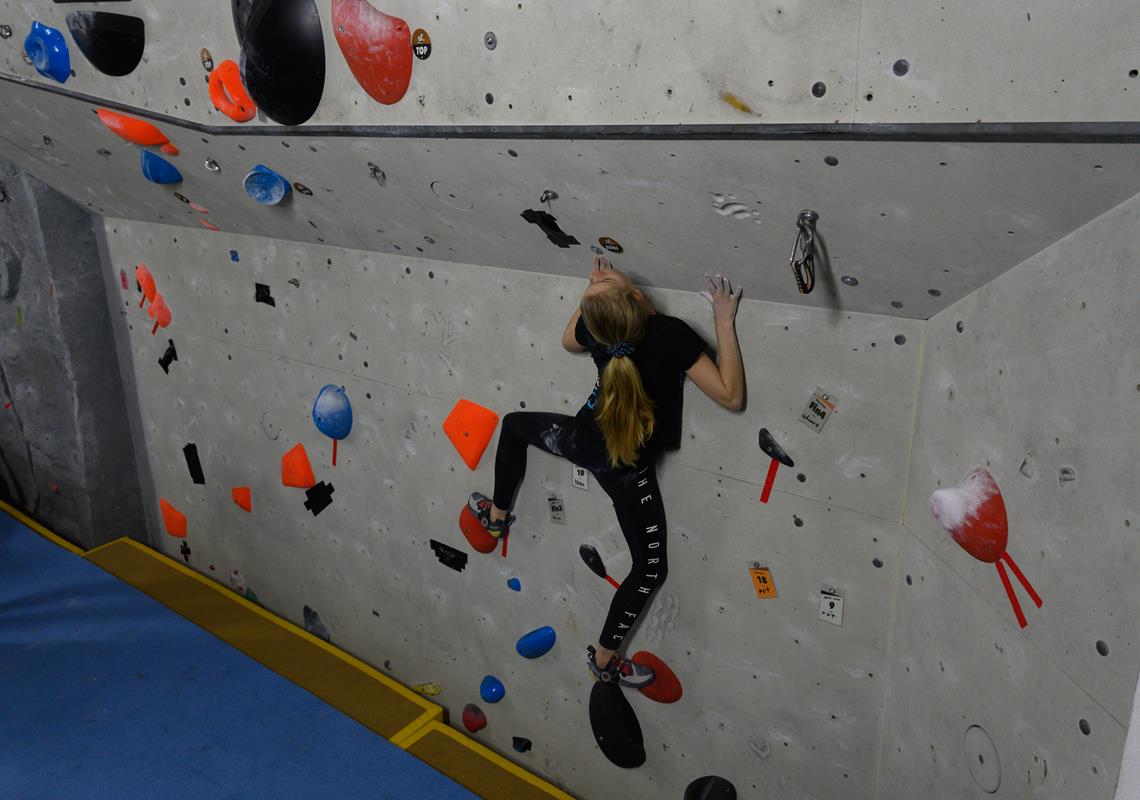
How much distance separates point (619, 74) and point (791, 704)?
1596mm

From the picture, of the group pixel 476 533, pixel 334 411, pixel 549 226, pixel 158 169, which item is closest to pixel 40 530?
pixel 334 411

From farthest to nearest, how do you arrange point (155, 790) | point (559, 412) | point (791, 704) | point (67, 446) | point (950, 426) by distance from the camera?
point (67, 446), point (155, 790), point (559, 412), point (791, 704), point (950, 426)

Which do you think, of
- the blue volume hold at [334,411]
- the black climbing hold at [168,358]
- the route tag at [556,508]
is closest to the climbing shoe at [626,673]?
the route tag at [556,508]

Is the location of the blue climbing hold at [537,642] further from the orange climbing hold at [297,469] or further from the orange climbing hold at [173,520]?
the orange climbing hold at [173,520]

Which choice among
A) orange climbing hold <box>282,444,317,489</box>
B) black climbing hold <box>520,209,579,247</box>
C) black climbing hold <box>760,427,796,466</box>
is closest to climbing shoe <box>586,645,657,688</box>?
black climbing hold <box>760,427,796,466</box>

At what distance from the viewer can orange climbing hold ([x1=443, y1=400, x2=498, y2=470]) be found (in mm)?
2633

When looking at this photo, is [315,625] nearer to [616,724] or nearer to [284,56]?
[616,724]

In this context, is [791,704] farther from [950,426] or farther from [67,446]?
[67,446]

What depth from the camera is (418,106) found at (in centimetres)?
178

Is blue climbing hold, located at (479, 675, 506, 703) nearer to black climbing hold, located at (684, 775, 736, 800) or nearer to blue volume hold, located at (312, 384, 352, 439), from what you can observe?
black climbing hold, located at (684, 775, 736, 800)

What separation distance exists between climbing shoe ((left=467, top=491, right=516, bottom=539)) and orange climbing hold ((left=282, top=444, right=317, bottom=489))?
936mm

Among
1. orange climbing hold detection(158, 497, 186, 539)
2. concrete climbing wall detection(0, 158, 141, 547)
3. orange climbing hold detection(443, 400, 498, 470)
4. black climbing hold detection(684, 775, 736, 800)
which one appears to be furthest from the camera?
orange climbing hold detection(158, 497, 186, 539)

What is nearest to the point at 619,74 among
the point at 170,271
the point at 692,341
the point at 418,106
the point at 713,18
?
the point at 713,18

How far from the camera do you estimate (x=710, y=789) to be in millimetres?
2389
